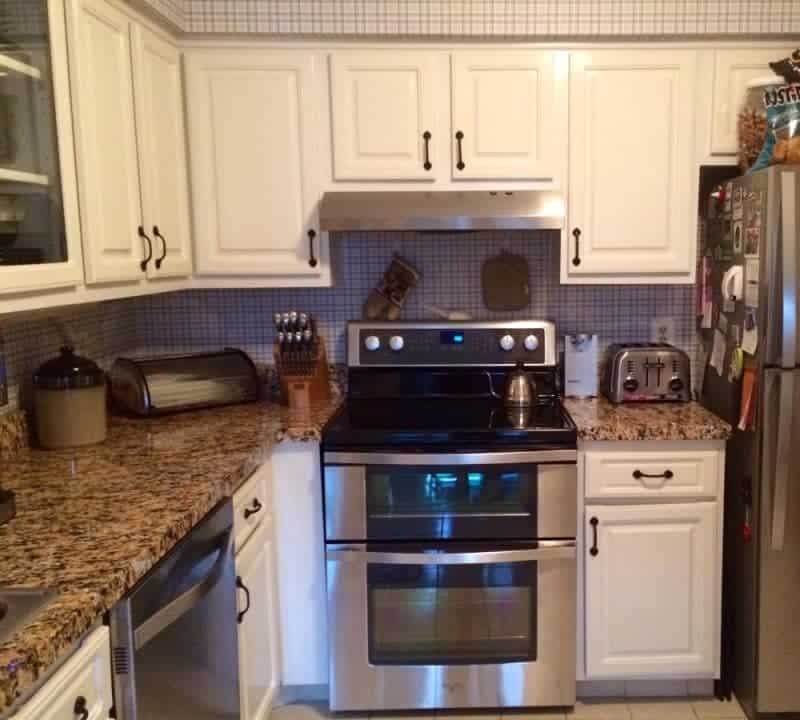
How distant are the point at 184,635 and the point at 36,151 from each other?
1.08 meters

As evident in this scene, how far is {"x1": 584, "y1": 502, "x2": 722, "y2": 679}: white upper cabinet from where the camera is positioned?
7.38 feet

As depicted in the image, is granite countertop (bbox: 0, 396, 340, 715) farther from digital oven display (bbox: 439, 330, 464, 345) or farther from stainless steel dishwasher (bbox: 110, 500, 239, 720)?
digital oven display (bbox: 439, 330, 464, 345)

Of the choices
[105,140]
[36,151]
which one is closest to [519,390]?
[105,140]

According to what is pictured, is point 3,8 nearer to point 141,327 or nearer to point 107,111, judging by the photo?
point 107,111

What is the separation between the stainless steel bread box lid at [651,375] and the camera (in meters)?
2.48

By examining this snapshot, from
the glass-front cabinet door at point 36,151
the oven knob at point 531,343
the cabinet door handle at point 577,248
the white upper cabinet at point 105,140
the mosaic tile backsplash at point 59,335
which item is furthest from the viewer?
the oven knob at point 531,343

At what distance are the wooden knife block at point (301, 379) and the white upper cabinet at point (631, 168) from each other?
883 millimetres

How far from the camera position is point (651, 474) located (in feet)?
7.32

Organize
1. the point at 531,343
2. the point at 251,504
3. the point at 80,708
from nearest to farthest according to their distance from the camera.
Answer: the point at 80,708, the point at 251,504, the point at 531,343

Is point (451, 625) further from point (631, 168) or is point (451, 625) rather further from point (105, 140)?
point (105, 140)

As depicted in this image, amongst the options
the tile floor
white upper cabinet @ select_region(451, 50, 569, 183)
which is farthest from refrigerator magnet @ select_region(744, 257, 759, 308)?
the tile floor

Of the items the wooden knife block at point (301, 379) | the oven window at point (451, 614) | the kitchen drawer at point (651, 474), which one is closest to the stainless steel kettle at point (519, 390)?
the kitchen drawer at point (651, 474)

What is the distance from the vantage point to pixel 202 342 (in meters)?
2.80

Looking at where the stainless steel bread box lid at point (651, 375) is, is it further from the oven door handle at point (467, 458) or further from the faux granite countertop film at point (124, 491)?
the oven door handle at point (467, 458)
